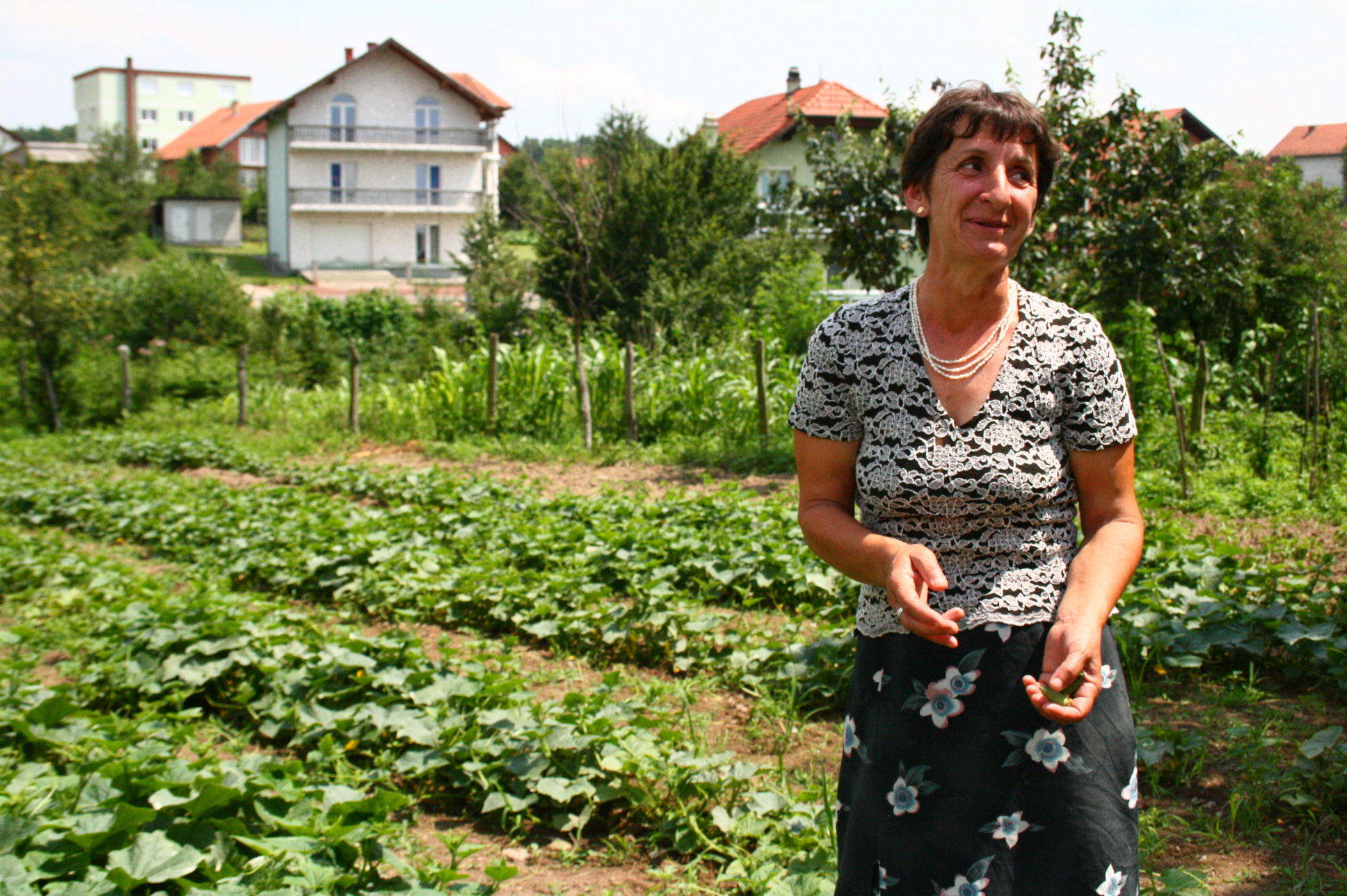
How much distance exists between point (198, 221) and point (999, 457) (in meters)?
56.2

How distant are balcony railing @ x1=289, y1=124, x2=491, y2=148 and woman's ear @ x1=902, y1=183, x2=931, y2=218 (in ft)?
142

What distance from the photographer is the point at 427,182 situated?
44156 mm

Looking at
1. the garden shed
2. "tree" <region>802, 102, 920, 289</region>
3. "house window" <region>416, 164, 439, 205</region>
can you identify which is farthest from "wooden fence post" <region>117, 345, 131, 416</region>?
the garden shed

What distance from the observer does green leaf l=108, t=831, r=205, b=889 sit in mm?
2479

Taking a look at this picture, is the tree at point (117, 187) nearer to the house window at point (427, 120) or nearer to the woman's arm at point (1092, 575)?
the house window at point (427, 120)

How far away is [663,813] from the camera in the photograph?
10.9 ft

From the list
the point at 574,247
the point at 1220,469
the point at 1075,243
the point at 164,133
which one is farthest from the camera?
the point at 164,133

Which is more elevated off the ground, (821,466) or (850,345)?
(850,345)

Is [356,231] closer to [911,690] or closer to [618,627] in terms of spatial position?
[618,627]

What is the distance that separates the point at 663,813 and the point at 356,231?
4342 cm

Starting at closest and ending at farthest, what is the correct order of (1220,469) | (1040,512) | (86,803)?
Result: (1040,512), (86,803), (1220,469)

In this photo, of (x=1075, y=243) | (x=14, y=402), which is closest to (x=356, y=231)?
(x=14, y=402)

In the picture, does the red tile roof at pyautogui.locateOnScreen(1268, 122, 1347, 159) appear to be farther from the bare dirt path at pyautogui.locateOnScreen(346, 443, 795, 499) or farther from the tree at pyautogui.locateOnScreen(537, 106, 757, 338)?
the bare dirt path at pyautogui.locateOnScreen(346, 443, 795, 499)

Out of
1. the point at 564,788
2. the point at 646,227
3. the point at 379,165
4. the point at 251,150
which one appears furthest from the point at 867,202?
the point at 251,150
